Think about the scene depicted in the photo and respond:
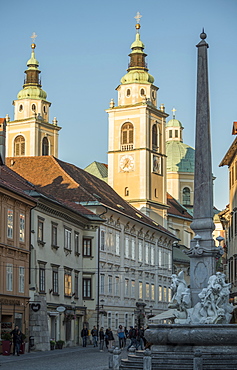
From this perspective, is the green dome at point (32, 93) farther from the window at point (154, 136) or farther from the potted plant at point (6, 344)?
the potted plant at point (6, 344)

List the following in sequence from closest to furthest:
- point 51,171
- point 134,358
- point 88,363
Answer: point 134,358 < point 88,363 < point 51,171

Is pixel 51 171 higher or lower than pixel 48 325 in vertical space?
higher

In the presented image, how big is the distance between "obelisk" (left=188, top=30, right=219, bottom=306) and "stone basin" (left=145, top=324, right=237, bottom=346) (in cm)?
211

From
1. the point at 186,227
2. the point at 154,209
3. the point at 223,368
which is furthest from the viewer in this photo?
the point at 186,227

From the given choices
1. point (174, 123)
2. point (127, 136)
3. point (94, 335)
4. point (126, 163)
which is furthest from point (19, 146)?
point (94, 335)

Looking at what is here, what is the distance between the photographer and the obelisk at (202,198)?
24.9 meters

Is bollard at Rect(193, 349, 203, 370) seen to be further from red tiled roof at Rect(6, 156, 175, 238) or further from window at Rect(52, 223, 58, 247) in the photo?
red tiled roof at Rect(6, 156, 175, 238)

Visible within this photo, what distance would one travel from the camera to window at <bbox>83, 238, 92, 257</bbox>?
5662cm

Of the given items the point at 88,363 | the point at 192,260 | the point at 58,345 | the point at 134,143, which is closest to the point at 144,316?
the point at 58,345

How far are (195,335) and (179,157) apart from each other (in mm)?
107618

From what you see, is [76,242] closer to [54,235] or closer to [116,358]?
[54,235]

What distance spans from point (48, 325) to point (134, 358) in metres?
24.3

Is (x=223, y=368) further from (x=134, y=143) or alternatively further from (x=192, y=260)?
(x=134, y=143)

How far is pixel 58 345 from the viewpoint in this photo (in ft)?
153
